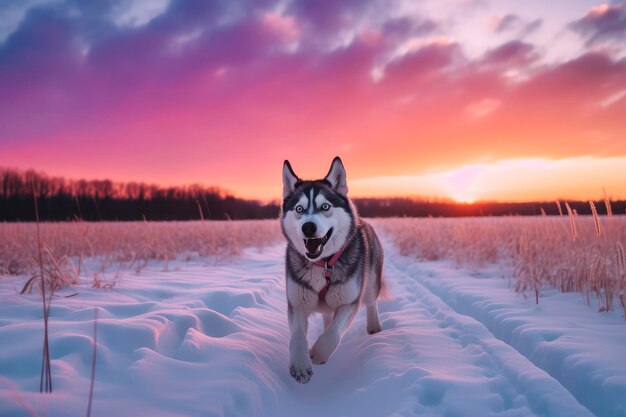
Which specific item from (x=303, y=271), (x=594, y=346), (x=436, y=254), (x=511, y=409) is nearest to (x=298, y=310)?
(x=303, y=271)

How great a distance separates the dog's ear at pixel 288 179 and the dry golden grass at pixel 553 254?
3.29 m

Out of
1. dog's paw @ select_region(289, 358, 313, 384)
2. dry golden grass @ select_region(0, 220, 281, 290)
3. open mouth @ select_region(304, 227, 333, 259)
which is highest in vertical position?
open mouth @ select_region(304, 227, 333, 259)

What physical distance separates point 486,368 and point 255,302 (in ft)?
9.87

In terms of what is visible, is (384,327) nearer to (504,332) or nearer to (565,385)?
(504,332)

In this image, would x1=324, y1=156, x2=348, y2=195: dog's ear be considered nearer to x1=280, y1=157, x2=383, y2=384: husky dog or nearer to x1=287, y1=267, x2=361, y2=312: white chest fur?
x1=280, y1=157, x2=383, y2=384: husky dog

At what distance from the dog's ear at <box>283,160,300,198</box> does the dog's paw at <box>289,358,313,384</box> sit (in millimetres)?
1939

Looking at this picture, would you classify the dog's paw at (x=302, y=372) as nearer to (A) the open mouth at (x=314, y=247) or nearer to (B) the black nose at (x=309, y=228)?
(A) the open mouth at (x=314, y=247)

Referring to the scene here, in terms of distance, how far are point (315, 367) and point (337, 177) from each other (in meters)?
1.98

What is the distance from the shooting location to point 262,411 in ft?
7.47

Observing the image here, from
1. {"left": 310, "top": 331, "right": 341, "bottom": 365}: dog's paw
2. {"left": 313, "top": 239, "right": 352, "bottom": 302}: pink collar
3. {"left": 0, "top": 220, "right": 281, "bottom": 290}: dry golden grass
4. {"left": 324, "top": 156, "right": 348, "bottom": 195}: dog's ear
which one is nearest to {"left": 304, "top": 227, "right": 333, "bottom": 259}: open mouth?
{"left": 313, "top": 239, "right": 352, "bottom": 302}: pink collar

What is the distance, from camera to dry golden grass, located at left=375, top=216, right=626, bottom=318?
14.0 ft

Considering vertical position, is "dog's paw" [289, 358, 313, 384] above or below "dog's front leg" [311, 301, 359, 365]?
below

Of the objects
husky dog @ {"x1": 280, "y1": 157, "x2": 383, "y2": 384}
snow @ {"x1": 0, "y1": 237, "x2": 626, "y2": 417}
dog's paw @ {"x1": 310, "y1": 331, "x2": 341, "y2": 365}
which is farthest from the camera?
husky dog @ {"x1": 280, "y1": 157, "x2": 383, "y2": 384}

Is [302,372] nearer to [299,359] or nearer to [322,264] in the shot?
[299,359]
